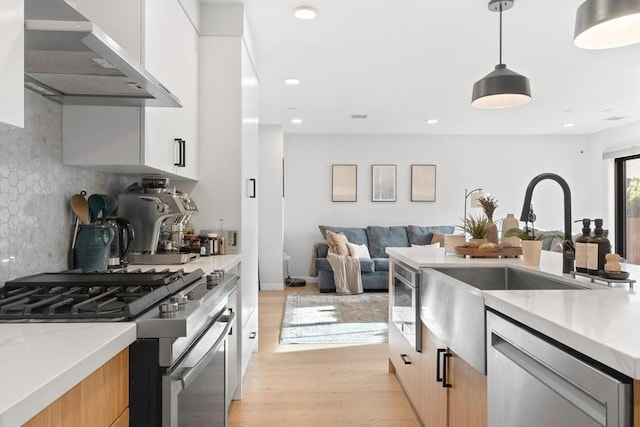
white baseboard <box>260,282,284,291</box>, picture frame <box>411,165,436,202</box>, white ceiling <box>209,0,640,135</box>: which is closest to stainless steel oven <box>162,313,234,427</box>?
white ceiling <box>209,0,640,135</box>

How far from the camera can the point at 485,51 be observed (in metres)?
3.50

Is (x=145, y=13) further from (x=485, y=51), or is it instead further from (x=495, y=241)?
(x=485, y=51)

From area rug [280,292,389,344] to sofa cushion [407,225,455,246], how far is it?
1.25 meters

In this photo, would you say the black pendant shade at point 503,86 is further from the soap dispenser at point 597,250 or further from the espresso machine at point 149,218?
the espresso machine at point 149,218

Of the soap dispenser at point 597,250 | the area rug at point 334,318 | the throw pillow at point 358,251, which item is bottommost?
the area rug at point 334,318

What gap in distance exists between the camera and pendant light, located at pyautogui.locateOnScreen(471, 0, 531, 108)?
2508 mm

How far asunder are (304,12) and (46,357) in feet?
8.75

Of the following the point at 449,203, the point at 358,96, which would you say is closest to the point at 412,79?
the point at 358,96

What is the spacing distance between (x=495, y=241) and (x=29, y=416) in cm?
241

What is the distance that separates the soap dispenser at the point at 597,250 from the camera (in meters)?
1.37

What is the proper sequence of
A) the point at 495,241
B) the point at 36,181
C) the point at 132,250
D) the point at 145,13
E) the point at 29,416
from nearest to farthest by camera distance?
the point at 29,416 → the point at 36,181 → the point at 145,13 → the point at 132,250 → the point at 495,241

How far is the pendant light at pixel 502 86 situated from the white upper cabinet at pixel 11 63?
238 centimetres

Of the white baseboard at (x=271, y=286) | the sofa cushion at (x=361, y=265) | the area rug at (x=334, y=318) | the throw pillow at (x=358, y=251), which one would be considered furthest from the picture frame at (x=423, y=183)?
the white baseboard at (x=271, y=286)

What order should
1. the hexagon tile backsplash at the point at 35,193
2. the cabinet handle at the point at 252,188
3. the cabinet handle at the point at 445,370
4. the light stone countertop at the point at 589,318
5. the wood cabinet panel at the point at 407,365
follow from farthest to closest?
the cabinet handle at the point at 252,188
the wood cabinet panel at the point at 407,365
the cabinet handle at the point at 445,370
the hexagon tile backsplash at the point at 35,193
the light stone countertop at the point at 589,318
